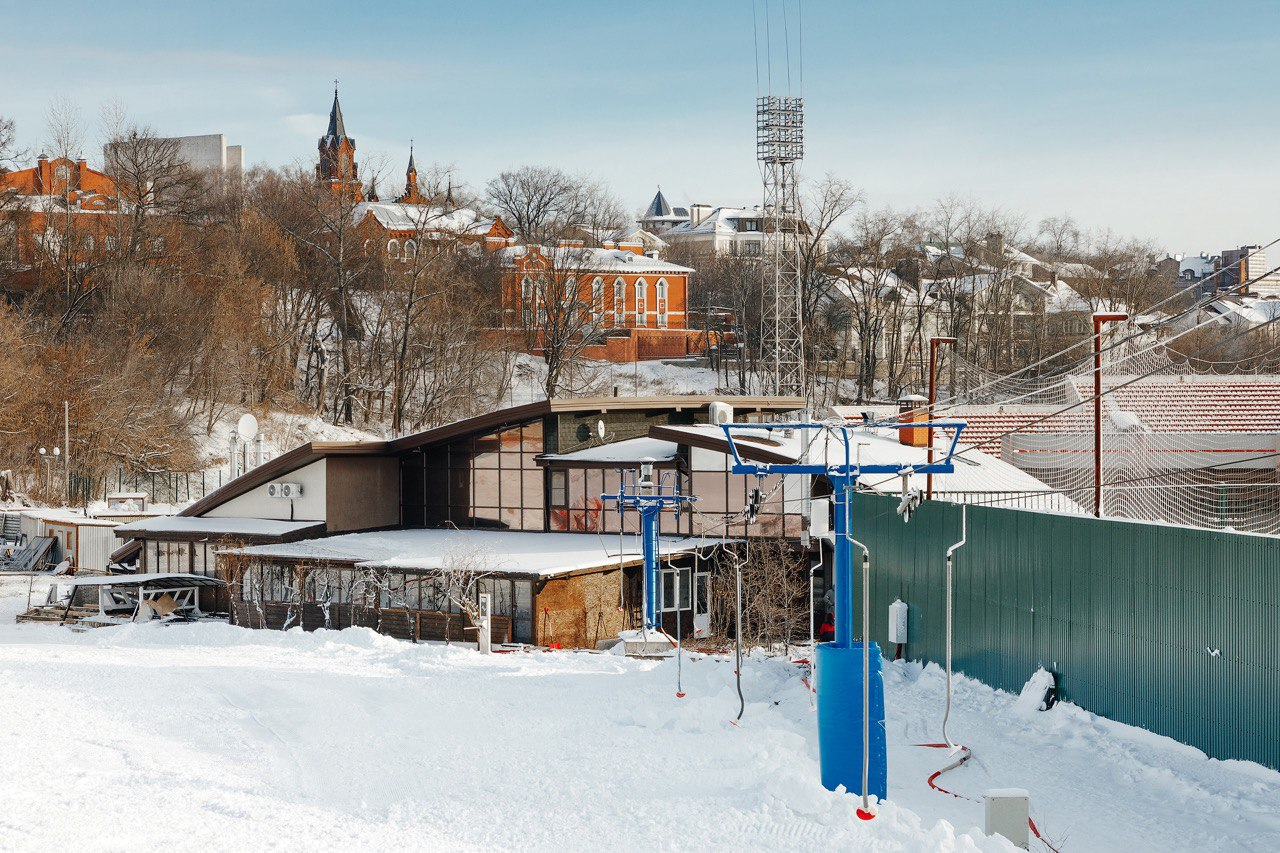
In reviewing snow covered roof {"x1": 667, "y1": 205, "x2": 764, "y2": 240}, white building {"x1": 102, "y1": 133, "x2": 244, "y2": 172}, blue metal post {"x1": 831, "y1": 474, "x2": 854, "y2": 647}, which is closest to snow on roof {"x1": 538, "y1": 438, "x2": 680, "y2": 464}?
blue metal post {"x1": 831, "y1": 474, "x2": 854, "y2": 647}

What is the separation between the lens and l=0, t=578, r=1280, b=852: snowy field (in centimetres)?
846

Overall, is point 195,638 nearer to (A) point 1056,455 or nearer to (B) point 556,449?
(B) point 556,449

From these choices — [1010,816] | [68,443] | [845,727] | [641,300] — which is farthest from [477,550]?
[641,300]

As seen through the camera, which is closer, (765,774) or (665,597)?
(765,774)

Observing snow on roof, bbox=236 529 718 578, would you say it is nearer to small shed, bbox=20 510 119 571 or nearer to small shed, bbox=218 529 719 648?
small shed, bbox=218 529 719 648

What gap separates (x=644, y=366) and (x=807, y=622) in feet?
147

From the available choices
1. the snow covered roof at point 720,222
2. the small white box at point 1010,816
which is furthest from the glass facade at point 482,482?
the snow covered roof at point 720,222

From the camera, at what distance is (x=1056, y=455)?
1396 inches

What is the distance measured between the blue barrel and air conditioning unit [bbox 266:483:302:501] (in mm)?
23417

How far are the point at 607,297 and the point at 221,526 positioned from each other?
43624 mm

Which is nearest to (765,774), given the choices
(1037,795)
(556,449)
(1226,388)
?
(1037,795)

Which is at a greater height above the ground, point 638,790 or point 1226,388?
point 1226,388

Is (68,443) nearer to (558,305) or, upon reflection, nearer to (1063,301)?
(558,305)

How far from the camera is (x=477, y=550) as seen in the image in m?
26.0
